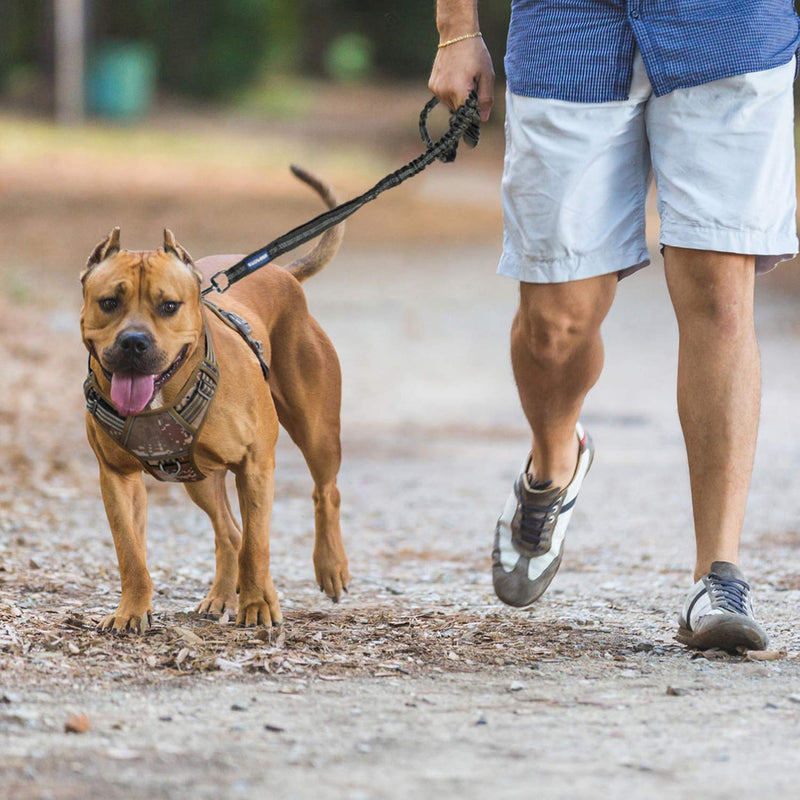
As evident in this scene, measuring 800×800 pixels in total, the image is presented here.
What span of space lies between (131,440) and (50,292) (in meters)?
9.39

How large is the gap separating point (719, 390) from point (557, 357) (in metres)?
0.48

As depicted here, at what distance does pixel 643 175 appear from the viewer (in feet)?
12.8

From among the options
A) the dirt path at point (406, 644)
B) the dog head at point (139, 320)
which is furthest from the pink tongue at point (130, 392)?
the dirt path at point (406, 644)

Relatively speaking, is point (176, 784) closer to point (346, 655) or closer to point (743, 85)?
point (346, 655)

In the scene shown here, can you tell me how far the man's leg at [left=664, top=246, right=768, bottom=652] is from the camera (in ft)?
12.1

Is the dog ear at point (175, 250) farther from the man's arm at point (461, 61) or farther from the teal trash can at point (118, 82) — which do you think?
the teal trash can at point (118, 82)

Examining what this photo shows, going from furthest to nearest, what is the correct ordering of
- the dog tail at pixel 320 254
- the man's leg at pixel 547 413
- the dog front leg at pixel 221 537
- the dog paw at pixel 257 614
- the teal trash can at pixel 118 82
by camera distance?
the teal trash can at pixel 118 82
the dog tail at pixel 320 254
the dog front leg at pixel 221 537
the man's leg at pixel 547 413
the dog paw at pixel 257 614

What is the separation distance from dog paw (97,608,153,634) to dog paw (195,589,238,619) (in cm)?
36

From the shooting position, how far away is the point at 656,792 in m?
2.52

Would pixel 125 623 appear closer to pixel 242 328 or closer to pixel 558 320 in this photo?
pixel 242 328

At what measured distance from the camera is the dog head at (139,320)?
352 cm

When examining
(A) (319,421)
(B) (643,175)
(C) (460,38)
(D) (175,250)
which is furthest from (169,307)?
(B) (643,175)

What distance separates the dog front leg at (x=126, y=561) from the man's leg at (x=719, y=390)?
4.57ft

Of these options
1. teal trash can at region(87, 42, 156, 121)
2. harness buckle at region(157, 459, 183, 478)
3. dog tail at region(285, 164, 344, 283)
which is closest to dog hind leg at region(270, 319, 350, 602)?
dog tail at region(285, 164, 344, 283)
